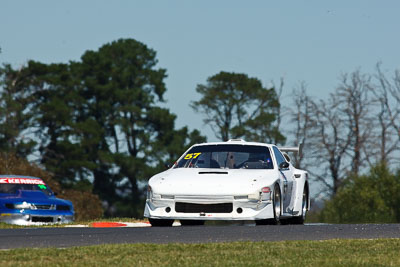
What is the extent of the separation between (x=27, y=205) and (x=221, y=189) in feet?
32.7

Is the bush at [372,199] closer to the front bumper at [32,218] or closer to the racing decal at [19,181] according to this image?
the racing decal at [19,181]

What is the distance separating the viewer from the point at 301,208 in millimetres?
17750

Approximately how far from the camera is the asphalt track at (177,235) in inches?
482

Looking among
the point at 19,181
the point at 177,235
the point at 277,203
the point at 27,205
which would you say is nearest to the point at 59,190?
the point at 19,181

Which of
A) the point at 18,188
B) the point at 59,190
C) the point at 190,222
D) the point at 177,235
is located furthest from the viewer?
the point at 59,190

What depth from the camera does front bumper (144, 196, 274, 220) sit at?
1506 centimetres

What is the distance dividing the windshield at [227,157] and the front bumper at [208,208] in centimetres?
137

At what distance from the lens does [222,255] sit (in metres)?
10.3

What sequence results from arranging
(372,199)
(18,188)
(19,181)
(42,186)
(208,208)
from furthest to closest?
(372,199)
(42,186)
(19,181)
(18,188)
(208,208)

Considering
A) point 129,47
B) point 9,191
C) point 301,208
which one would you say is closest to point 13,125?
point 129,47

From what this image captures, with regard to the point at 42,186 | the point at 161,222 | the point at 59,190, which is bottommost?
the point at 161,222

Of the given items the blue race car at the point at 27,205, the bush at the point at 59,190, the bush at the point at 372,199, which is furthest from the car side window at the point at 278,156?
the bush at the point at 59,190

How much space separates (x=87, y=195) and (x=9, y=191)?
36.7 metres

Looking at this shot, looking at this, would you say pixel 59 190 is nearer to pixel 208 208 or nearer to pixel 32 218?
pixel 32 218
